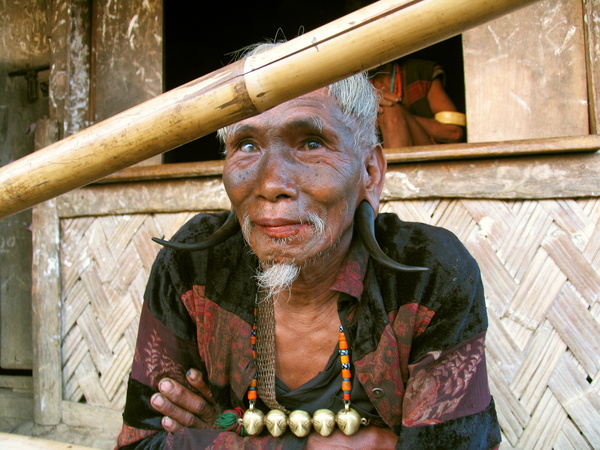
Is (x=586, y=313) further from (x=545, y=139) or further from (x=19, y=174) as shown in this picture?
(x=19, y=174)

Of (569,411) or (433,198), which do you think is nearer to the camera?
(569,411)

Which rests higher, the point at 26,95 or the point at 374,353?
the point at 26,95

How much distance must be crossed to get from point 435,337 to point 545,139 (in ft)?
4.50

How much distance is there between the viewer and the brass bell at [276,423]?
1.51 meters

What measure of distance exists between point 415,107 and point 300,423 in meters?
2.51

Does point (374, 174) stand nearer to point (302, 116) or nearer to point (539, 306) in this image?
point (302, 116)

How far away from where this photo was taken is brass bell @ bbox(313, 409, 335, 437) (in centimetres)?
147

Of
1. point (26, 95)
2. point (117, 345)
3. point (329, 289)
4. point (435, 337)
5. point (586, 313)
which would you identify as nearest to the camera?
point (435, 337)

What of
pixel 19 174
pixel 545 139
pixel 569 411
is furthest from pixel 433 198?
pixel 19 174

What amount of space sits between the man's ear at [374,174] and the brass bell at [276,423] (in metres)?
0.86

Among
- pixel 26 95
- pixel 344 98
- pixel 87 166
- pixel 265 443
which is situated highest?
pixel 26 95

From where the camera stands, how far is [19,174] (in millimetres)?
869

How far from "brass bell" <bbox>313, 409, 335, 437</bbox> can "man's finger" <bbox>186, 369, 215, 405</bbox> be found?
0.49 meters

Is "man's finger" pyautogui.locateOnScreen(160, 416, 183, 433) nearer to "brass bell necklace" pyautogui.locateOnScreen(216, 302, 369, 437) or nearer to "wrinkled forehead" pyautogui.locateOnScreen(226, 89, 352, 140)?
"brass bell necklace" pyautogui.locateOnScreen(216, 302, 369, 437)
